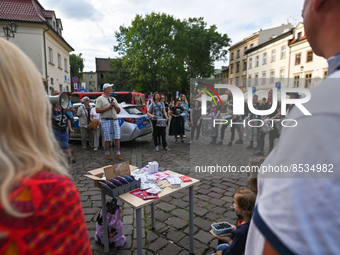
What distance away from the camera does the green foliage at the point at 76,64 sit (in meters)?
47.5

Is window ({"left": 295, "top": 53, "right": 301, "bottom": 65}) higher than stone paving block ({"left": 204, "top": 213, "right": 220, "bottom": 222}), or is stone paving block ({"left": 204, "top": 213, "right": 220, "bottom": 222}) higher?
window ({"left": 295, "top": 53, "right": 301, "bottom": 65})

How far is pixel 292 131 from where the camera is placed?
1.74ft

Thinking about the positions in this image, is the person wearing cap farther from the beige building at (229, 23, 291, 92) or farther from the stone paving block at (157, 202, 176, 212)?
the beige building at (229, 23, 291, 92)

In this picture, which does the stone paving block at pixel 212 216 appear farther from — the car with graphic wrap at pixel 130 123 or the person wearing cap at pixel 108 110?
the car with graphic wrap at pixel 130 123

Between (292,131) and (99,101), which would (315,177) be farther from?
(99,101)

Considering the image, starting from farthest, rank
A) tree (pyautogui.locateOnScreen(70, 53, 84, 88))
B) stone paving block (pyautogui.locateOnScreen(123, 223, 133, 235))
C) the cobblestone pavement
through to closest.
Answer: tree (pyautogui.locateOnScreen(70, 53, 84, 88)) < stone paving block (pyautogui.locateOnScreen(123, 223, 133, 235)) < the cobblestone pavement

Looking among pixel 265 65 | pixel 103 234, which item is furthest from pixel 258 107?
pixel 265 65

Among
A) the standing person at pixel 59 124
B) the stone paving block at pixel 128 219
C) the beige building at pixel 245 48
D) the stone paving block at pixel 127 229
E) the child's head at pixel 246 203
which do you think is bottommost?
the stone paving block at pixel 127 229

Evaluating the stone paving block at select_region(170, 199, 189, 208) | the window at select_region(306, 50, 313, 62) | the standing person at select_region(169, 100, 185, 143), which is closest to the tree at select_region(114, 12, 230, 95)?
the window at select_region(306, 50, 313, 62)

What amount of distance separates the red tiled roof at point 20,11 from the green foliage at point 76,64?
27.0 m

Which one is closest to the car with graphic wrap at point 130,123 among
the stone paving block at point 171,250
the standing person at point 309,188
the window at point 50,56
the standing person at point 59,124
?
the standing person at point 59,124

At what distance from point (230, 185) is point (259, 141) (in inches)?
93.8

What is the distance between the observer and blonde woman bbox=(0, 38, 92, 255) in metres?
0.64

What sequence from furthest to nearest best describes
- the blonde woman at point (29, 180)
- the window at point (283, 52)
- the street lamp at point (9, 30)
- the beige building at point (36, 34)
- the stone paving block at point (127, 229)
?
1. the window at point (283, 52)
2. the beige building at point (36, 34)
3. the street lamp at point (9, 30)
4. the stone paving block at point (127, 229)
5. the blonde woman at point (29, 180)
